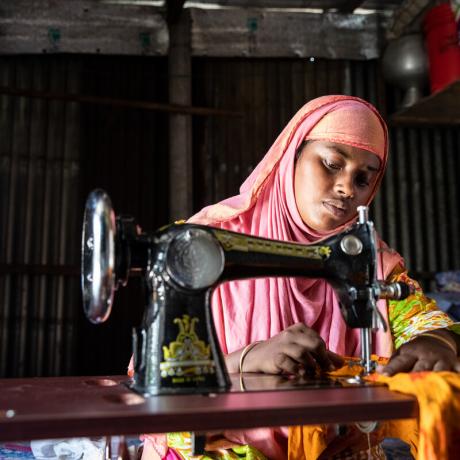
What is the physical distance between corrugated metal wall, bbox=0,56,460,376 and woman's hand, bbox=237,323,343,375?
371cm

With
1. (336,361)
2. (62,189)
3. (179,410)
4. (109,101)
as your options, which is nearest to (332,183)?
(336,361)

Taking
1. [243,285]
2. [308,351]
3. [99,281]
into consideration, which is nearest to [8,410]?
[99,281]

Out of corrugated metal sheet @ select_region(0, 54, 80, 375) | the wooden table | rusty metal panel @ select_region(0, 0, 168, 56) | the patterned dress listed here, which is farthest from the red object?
the wooden table

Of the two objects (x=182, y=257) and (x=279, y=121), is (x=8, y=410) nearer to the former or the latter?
(x=182, y=257)

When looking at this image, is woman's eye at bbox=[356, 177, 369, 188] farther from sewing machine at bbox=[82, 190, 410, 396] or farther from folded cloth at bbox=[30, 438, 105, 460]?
folded cloth at bbox=[30, 438, 105, 460]

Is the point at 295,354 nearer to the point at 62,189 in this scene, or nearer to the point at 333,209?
the point at 333,209

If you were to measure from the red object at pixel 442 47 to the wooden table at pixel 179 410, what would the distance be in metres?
3.92

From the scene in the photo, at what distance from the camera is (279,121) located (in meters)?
5.30

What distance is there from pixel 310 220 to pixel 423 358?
2.22ft

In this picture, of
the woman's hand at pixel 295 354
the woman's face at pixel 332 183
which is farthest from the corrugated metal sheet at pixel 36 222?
the woman's hand at pixel 295 354

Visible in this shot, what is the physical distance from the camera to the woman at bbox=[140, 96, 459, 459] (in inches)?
68.1

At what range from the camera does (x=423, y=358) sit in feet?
4.26

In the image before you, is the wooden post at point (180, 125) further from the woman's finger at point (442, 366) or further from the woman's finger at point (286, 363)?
the woman's finger at point (442, 366)

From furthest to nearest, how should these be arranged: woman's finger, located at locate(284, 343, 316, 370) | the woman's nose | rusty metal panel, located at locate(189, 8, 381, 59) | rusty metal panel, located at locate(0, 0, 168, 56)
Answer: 1. rusty metal panel, located at locate(189, 8, 381, 59)
2. rusty metal panel, located at locate(0, 0, 168, 56)
3. the woman's nose
4. woman's finger, located at locate(284, 343, 316, 370)
